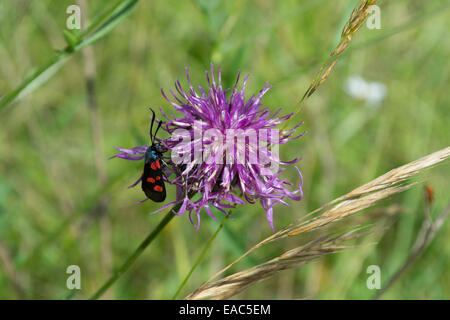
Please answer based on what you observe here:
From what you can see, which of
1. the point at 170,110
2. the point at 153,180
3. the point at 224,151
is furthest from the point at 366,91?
the point at 153,180

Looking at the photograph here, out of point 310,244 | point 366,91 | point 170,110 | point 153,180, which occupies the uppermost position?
point 366,91

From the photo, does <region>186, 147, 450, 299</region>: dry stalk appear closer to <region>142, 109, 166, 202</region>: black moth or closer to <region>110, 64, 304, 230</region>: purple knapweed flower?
<region>110, 64, 304, 230</region>: purple knapweed flower

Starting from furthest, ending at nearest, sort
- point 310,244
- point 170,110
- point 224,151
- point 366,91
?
point 366,91
point 170,110
point 224,151
point 310,244

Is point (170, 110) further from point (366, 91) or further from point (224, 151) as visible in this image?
point (366, 91)

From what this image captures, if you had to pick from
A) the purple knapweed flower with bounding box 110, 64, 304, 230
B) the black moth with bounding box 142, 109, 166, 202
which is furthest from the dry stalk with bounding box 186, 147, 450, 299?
the black moth with bounding box 142, 109, 166, 202

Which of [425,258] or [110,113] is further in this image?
[110,113]
